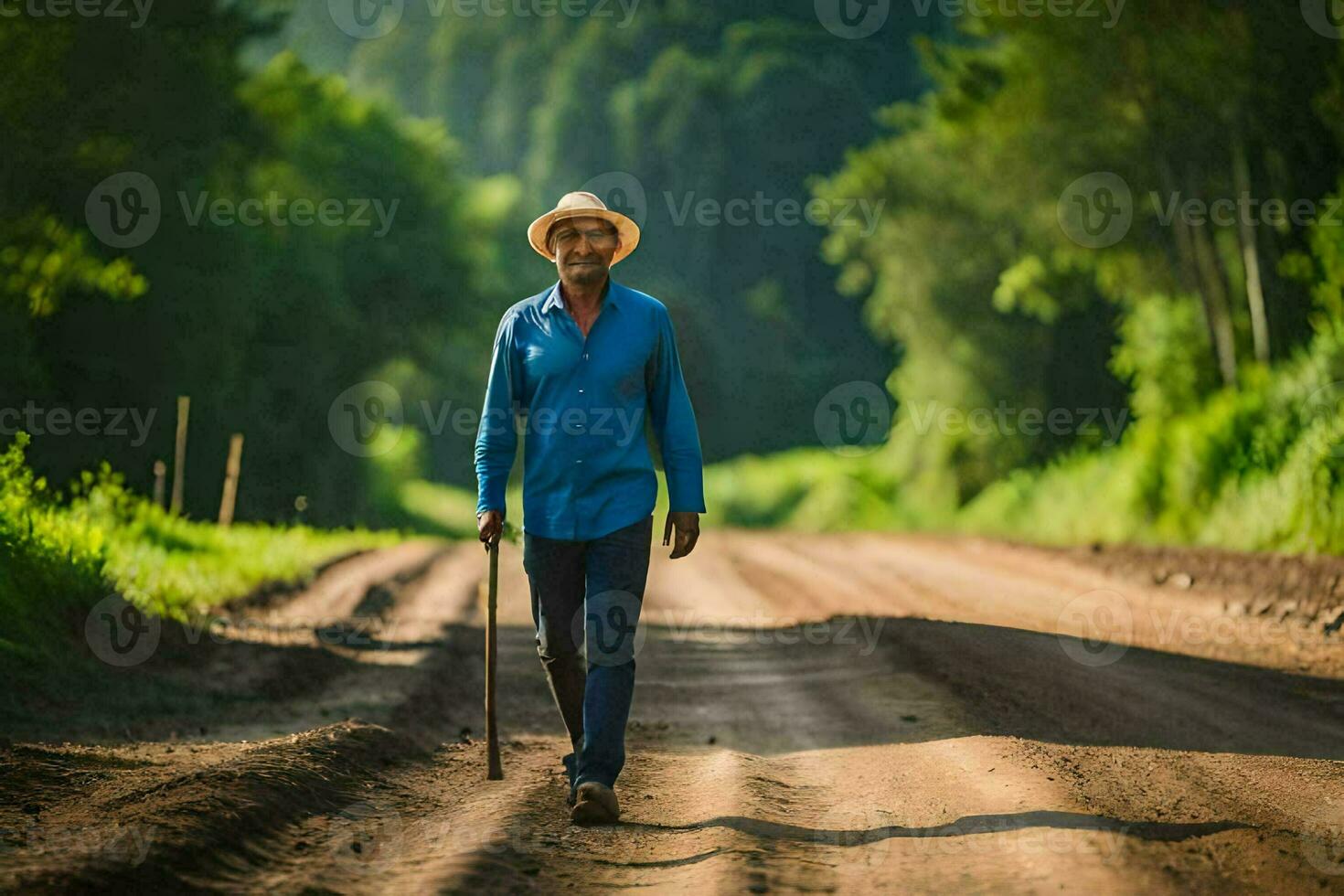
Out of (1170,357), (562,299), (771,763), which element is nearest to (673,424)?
(562,299)

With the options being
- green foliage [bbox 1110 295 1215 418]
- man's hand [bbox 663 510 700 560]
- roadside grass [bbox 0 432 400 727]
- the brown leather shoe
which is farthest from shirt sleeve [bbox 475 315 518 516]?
green foliage [bbox 1110 295 1215 418]

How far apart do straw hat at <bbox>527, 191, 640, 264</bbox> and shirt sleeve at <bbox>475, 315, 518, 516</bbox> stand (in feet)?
1.21

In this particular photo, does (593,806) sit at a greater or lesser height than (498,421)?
lesser

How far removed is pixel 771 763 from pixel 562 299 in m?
2.45

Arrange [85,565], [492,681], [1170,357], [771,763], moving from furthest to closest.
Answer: [1170,357], [85,565], [771,763], [492,681]

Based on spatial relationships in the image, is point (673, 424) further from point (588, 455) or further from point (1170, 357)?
point (1170, 357)

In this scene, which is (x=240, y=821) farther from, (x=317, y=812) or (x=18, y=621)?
(x=18, y=621)

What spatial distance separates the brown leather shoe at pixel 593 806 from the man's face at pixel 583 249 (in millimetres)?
1965

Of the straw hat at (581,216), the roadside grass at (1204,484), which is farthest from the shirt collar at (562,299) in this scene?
the roadside grass at (1204,484)

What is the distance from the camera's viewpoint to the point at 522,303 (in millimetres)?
6082

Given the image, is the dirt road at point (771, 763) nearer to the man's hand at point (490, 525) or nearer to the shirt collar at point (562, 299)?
the man's hand at point (490, 525)

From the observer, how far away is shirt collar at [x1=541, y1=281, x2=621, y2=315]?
19.5ft

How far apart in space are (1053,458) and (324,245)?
16769mm

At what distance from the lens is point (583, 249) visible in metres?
5.90
